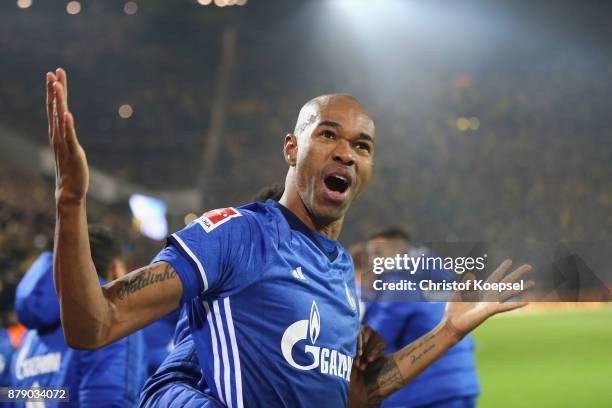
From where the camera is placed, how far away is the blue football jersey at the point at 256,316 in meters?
1.74

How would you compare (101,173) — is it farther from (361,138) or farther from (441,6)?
(361,138)

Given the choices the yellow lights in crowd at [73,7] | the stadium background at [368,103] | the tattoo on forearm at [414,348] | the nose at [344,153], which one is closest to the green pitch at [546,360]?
the stadium background at [368,103]

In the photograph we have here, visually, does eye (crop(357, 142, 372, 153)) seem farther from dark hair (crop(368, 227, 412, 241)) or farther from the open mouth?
dark hair (crop(368, 227, 412, 241))

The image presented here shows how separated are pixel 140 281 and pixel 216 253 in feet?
0.63

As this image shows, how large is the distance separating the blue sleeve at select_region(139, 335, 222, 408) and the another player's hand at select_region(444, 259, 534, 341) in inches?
34.9

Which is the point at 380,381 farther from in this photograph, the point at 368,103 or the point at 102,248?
the point at 368,103

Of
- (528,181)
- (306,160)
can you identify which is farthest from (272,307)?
(528,181)

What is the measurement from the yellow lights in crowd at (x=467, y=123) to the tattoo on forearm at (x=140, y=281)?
901 inches

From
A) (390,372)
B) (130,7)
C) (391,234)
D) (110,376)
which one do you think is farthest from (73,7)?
(390,372)

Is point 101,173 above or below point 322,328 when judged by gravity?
above

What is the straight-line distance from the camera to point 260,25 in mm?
23344

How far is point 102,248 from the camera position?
3344mm

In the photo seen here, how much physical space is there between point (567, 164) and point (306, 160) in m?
22.2

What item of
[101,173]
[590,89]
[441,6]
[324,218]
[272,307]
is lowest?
[272,307]
